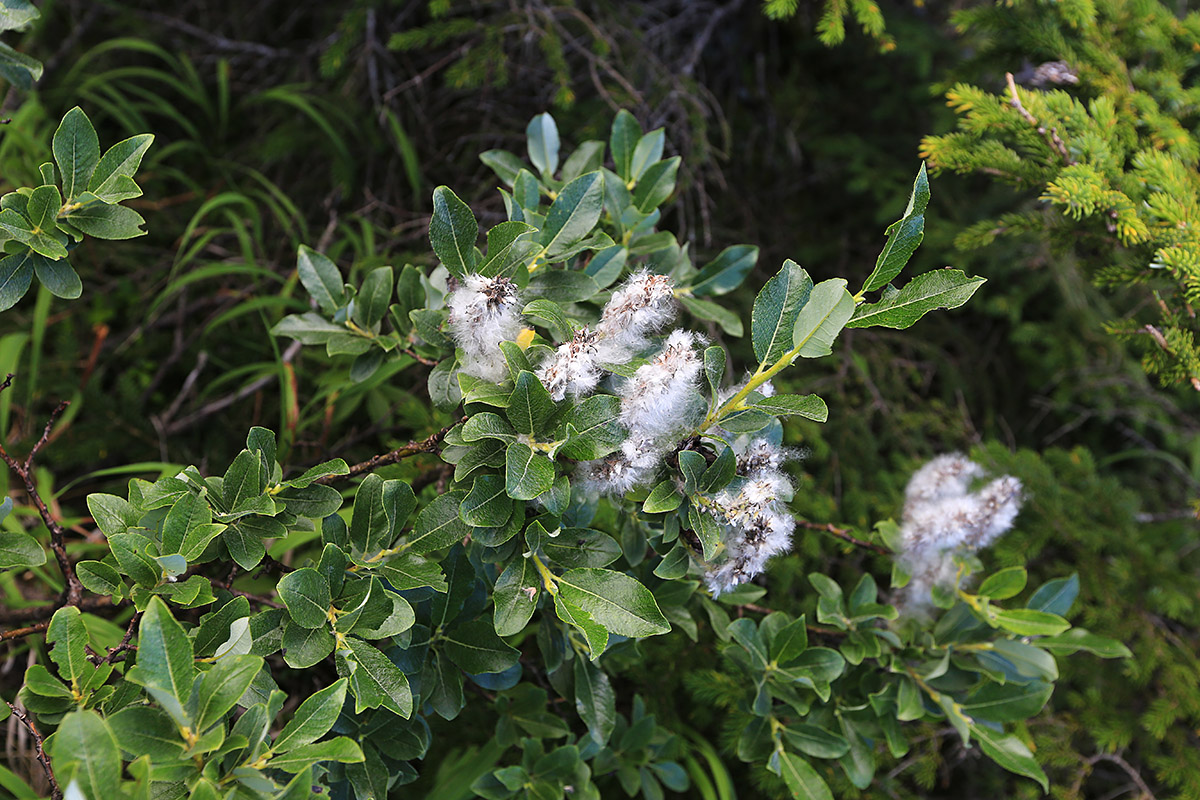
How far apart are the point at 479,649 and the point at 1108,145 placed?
1308mm

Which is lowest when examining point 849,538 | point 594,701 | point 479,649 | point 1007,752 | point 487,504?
point 1007,752

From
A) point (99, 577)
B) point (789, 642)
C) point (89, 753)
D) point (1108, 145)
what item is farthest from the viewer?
point (1108, 145)

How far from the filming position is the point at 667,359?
2.52ft

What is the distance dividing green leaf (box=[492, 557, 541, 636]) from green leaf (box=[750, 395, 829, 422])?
0.31 m

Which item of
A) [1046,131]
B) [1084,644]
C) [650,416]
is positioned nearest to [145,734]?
[650,416]

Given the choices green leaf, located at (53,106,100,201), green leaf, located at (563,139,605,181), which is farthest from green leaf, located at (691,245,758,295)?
green leaf, located at (53,106,100,201)

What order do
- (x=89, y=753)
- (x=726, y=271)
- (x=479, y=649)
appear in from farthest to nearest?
(x=726, y=271)
(x=479, y=649)
(x=89, y=753)

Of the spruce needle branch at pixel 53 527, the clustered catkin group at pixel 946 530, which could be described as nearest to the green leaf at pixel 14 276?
the spruce needle branch at pixel 53 527

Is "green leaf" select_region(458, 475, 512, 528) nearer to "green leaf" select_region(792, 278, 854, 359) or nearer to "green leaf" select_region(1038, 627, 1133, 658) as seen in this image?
"green leaf" select_region(792, 278, 854, 359)

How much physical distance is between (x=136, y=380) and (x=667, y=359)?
1.60 metres

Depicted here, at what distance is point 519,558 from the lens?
82cm

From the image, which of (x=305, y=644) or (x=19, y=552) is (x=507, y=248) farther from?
(x=19, y=552)

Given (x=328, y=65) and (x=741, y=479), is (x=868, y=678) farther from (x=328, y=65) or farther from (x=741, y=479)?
(x=328, y=65)

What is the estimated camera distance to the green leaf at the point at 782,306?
79 cm
